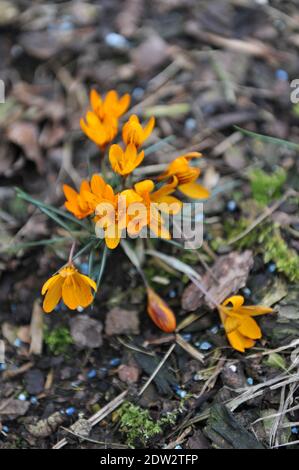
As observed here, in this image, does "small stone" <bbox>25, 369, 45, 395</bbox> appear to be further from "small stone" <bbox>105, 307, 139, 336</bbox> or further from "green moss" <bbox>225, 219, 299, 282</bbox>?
"green moss" <bbox>225, 219, 299, 282</bbox>

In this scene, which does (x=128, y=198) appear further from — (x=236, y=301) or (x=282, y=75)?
(x=282, y=75)

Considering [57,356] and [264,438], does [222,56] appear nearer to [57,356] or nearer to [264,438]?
[57,356]

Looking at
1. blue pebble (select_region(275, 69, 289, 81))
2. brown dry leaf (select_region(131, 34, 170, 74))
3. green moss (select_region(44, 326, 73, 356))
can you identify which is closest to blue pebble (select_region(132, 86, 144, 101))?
brown dry leaf (select_region(131, 34, 170, 74))

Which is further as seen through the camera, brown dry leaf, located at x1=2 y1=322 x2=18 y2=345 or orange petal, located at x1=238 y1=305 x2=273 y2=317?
brown dry leaf, located at x1=2 y1=322 x2=18 y2=345

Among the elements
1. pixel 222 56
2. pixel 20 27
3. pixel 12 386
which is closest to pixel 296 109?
pixel 222 56

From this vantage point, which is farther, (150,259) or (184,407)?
(150,259)

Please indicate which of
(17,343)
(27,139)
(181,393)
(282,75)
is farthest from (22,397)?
(282,75)
